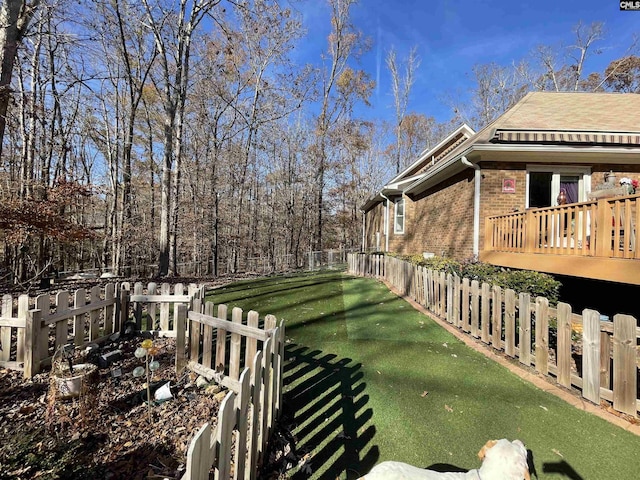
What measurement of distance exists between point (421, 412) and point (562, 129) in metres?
9.76

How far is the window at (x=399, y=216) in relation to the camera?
15289 millimetres

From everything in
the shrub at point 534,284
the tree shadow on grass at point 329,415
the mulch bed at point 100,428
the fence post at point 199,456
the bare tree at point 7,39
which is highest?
the bare tree at point 7,39

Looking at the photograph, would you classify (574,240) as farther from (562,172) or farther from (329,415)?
(329,415)

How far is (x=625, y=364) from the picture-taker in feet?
9.95

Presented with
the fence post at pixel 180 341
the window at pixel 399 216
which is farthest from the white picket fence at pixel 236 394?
the window at pixel 399 216

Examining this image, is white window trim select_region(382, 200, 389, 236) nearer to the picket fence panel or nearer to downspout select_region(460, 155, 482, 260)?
downspout select_region(460, 155, 482, 260)

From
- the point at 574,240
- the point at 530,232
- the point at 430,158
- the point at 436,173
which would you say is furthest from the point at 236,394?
the point at 430,158

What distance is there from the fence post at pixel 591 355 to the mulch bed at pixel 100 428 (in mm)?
3810

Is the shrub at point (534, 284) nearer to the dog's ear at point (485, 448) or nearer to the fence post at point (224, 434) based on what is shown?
the dog's ear at point (485, 448)

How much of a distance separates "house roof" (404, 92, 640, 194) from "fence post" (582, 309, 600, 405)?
235 inches

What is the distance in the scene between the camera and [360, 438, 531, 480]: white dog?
56.1 inches

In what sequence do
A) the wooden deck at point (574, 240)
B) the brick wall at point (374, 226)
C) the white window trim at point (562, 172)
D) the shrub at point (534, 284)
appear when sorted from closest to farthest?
the wooden deck at point (574, 240)
the shrub at point (534, 284)
the white window trim at point (562, 172)
the brick wall at point (374, 226)

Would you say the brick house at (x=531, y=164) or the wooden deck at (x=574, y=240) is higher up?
the brick house at (x=531, y=164)

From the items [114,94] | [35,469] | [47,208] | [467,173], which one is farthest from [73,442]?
[114,94]
